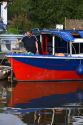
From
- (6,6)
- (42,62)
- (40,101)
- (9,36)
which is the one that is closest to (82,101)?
(40,101)

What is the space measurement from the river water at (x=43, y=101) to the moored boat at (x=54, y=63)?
53 centimetres

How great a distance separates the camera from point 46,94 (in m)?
20.4

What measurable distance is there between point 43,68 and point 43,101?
5871 millimetres

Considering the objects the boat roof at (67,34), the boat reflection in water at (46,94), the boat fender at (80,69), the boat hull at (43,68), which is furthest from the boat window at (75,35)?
the boat reflection in water at (46,94)

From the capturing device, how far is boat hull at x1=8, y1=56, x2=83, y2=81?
24.2 meters

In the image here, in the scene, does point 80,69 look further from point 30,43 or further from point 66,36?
point 30,43

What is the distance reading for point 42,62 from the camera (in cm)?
2428

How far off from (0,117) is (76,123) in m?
2.06

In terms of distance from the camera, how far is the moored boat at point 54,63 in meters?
24.2

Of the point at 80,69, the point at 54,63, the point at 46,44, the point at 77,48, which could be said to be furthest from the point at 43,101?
the point at 46,44

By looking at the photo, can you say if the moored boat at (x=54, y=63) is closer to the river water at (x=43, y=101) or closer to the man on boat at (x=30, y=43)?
the man on boat at (x=30, y=43)

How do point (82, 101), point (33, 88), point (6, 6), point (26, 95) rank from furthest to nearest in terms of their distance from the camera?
1. point (6, 6)
2. point (33, 88)
3. point (26, 95)
4. point (82, 101)

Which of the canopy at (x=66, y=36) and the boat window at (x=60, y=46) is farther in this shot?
the boat window at (x=60, y=46)

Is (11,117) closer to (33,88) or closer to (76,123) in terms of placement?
(76,123)
